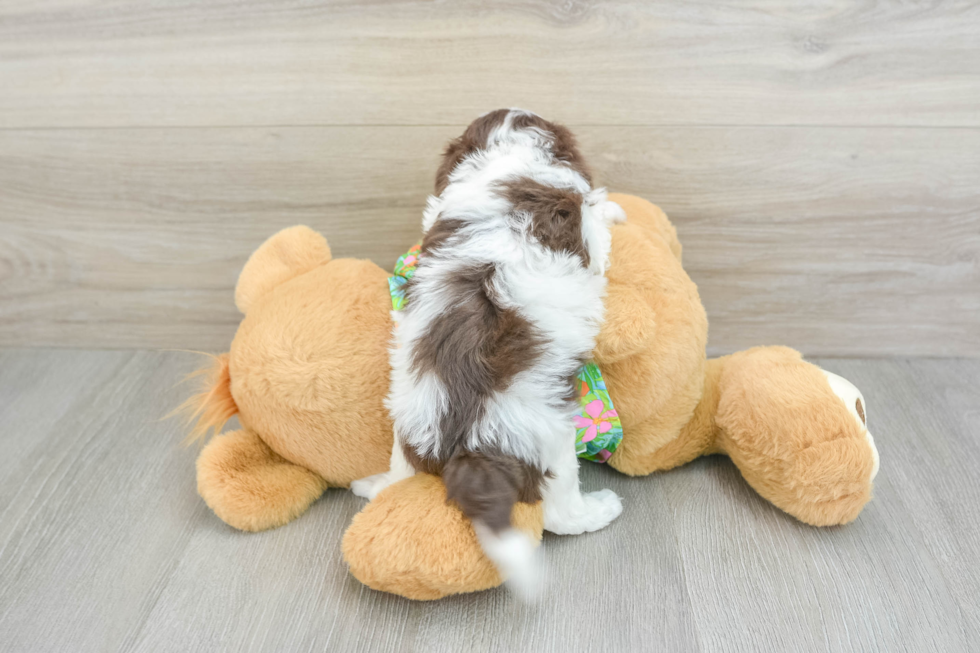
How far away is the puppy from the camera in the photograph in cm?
61

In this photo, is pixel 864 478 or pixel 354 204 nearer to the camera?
pixel 864 478

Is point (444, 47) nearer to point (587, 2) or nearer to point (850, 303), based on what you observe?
point (587, 2)

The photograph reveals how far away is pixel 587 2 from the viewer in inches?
33.5

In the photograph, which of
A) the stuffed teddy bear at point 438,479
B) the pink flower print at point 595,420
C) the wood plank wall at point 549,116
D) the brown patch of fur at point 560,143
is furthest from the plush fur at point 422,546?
the wood plank wall at point 549,116

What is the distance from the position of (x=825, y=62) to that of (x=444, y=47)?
500 mm

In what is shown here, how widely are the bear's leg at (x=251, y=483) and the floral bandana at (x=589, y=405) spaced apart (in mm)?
240

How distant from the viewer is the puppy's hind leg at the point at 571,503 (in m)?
0.68

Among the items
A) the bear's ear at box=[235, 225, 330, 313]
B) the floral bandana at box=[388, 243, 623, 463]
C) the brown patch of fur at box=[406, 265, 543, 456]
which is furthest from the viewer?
the bear's ear at box=[235, 225, 330, 313]

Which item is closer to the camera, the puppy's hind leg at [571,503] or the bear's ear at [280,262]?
the puppy's hind leg at [571,503]

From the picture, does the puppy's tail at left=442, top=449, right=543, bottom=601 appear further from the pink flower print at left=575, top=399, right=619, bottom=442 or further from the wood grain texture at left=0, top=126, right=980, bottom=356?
the wood grain texture at left=0, top=126, right=980, bottom=356

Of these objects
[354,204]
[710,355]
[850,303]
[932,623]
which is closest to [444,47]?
[354,204]

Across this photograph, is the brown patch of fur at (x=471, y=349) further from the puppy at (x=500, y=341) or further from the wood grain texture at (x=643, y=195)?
the wood grain texture at (x=643, y=195)

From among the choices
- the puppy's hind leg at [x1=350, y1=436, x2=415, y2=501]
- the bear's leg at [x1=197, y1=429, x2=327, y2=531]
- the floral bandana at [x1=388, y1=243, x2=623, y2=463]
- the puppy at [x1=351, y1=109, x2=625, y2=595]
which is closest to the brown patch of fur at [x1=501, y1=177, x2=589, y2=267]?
the puppy at [x1=351, y1=109, x2=625, y2=595]

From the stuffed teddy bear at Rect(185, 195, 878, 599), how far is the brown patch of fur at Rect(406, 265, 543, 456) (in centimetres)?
9
